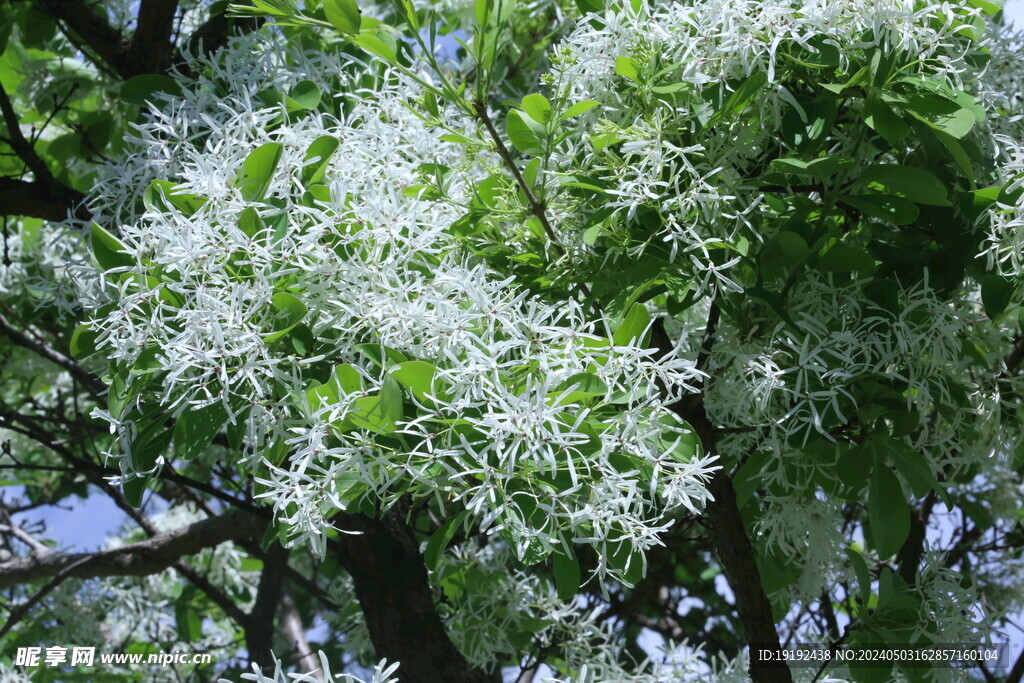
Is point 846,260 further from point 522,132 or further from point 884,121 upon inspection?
point 522,132

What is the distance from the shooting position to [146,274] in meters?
0.97

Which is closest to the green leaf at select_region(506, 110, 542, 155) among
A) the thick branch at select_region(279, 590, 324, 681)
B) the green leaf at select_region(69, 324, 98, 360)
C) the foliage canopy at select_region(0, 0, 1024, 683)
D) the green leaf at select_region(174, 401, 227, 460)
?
the foliage canopy at select_region(0, 0, 1024, 683)

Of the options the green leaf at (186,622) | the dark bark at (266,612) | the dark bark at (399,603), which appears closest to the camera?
the dark bark at (399,603)

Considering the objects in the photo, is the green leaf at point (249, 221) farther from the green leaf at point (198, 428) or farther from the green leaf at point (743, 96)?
the green leaf at point (743, 96)

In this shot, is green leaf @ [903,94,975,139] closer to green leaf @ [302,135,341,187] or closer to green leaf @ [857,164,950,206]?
green leaf @ [857,164,950,206]

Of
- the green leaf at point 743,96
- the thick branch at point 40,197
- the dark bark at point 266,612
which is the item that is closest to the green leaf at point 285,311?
the green leaf at point 743,96

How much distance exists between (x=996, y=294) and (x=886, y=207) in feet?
0.49

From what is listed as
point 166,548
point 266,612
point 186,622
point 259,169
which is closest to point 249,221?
point 259,169

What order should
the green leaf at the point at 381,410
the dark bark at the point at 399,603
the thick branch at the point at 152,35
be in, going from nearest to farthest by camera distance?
the green leaf at the point at 381,410, the dark bark at the point at 399,603, the thick branch at the point at 152,35

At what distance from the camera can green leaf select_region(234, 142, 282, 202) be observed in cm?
103

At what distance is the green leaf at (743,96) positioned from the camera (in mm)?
956

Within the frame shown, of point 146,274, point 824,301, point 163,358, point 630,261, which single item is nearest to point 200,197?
point 146,274

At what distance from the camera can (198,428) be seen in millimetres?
936

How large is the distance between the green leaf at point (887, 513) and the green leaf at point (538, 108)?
0.54 meters
